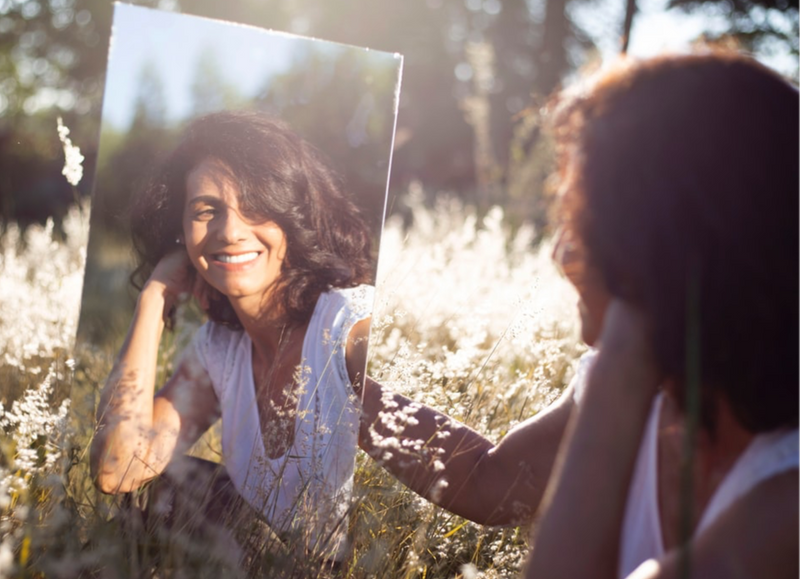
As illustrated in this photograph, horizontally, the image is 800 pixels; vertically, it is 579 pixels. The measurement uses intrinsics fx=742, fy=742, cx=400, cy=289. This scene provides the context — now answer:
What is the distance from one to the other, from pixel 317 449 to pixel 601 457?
854 millimetres

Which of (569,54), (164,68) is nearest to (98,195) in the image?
(164,68)

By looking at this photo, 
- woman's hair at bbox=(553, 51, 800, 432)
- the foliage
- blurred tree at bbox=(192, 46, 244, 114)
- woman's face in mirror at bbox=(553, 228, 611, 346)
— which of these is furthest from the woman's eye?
the foliage

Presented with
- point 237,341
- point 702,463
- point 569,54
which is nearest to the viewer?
point 702,463

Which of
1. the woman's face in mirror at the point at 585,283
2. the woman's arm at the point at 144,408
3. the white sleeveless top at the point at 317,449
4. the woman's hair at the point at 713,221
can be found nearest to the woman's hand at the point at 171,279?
the woman's arm at the point at 144,408

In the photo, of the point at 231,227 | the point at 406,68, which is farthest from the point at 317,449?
the point at 406,68

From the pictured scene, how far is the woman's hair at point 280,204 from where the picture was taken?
1.81 m

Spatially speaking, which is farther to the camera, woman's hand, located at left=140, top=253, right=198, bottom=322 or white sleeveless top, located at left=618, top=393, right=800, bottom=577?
woman's hand, located at left=140, top=253, right=198, bottom=322

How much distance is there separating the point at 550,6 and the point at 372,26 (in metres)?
7.17

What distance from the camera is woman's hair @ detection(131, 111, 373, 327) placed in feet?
5.95

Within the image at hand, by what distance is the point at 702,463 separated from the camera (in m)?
1.26

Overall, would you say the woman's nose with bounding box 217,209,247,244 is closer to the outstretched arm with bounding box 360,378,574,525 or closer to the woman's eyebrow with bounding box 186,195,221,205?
the woman's eyebrow with bounding box 186,195,221,205

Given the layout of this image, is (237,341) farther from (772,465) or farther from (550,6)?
(550,6)

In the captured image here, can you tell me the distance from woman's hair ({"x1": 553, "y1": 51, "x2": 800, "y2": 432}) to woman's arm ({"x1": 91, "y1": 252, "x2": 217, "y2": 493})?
1.20 m

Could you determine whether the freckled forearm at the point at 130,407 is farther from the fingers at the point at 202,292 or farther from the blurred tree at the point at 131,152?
the blurred tree at the point at 131,152
